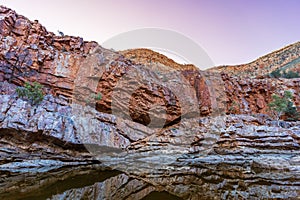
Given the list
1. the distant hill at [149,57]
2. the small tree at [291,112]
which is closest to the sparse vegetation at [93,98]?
the small tree at [291,112]

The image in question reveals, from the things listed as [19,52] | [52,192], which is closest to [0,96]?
[19,52]

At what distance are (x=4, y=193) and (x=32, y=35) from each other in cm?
1662

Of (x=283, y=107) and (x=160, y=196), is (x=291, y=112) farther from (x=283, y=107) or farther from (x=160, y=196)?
(x=160, y=196)

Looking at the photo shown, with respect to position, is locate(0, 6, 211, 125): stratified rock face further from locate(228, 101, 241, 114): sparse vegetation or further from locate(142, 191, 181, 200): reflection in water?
locate(142, 191, 181, 200): reflection in water

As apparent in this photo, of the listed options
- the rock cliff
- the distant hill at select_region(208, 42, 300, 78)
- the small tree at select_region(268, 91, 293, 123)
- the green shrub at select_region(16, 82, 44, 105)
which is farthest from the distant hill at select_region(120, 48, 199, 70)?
the green shrub at select_region(16, 82, 44, 105)

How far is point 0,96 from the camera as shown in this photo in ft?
39.7

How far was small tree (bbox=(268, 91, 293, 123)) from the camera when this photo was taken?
2205 centimetres

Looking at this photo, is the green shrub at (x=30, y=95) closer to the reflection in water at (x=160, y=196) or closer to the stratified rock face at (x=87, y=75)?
the stratified rock face at (x=87, y=75)

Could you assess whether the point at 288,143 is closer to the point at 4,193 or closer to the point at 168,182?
the point at 168,182

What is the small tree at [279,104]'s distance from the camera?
2205cm

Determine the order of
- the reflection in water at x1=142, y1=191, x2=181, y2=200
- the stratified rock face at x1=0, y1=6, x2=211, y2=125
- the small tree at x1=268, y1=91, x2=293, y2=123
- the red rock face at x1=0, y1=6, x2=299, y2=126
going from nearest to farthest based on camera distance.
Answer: the reflection in water at x1=142, y1=191, x2=181, y2=200, the stratified rock face at x1=0, y1=6, x2=211, y2=125, the red rock face at x1=0, y1=6, x2=299, y2=126, the small tree at x1=268, y1=91, x2=293, y2=123

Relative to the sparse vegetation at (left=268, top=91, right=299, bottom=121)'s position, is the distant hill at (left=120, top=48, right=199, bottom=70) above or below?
above

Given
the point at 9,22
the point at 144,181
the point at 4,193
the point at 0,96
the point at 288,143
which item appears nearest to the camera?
the point at 4,193

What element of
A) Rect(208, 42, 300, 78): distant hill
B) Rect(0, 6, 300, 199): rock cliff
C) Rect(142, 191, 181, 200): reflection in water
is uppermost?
Rect(208, 42, 300, 78): distant hill
